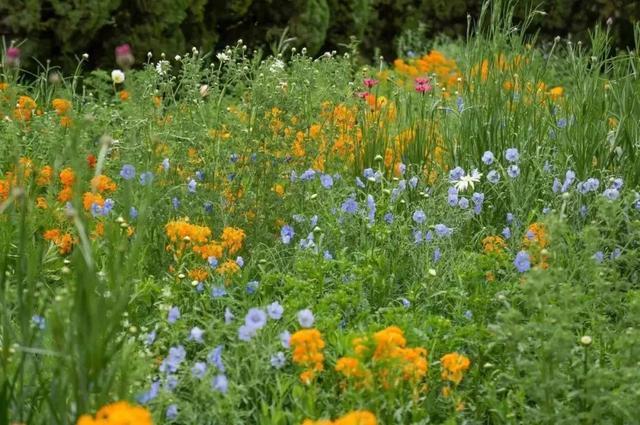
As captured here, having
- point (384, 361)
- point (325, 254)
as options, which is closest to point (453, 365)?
point (384, 361)

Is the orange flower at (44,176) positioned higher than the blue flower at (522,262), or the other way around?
the orange flower at (44,176)

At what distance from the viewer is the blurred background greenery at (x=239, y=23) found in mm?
6668

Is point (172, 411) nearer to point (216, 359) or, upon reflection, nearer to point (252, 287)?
point (216, 359)

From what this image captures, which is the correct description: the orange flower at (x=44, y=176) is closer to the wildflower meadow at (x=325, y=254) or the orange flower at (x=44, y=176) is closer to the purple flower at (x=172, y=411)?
the wildflower meadow at (x=325, y=254)

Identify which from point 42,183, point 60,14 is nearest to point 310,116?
point 42,183

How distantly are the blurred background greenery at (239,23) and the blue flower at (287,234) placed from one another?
81.8 inches

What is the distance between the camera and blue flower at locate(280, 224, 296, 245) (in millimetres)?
3566

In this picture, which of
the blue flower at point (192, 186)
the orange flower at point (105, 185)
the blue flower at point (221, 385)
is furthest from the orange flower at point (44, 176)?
the blue flower at point (221, 385)

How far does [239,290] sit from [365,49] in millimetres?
6577

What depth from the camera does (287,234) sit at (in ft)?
12.0

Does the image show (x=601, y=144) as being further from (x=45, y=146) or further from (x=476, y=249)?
(x=45, y=146)

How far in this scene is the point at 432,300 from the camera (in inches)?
133

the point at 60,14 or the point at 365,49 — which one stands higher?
the point at 60,14

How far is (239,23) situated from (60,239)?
4943 millimetres
